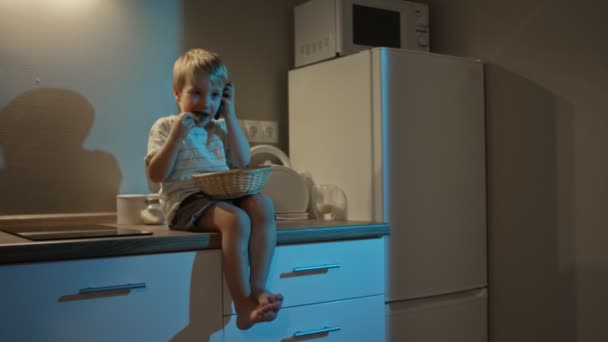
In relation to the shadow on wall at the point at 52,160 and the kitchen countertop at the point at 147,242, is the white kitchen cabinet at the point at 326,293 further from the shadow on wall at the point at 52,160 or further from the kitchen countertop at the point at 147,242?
the shadow on wall at the point at 52,160

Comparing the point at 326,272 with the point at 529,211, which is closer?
the point at 326,272

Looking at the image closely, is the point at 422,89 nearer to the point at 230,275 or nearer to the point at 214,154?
the point at 214,154

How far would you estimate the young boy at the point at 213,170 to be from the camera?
1565 millimetres

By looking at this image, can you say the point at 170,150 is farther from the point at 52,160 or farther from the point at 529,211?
the point at 529,211

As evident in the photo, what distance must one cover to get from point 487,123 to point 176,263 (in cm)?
132

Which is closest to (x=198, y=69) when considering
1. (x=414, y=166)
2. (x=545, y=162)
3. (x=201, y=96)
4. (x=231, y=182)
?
(x=201, y=96)

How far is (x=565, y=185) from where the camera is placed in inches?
81.1

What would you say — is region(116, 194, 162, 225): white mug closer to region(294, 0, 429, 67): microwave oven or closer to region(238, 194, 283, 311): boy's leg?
region(238, 194, 283, 311): boy's leg

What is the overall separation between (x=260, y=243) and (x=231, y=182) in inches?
6.7

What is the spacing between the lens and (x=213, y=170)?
1.74 metres

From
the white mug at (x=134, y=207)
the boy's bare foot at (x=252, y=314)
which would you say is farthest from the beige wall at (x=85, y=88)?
the boy's bare foot at (x=252, y=314)

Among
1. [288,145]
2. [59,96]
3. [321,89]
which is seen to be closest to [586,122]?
[321,89]

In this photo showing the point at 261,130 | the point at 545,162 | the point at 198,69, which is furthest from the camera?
the point at 261,130

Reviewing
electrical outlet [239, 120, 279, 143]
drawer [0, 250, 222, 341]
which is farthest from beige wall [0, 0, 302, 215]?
drawer [0, 250, 222, 341]
